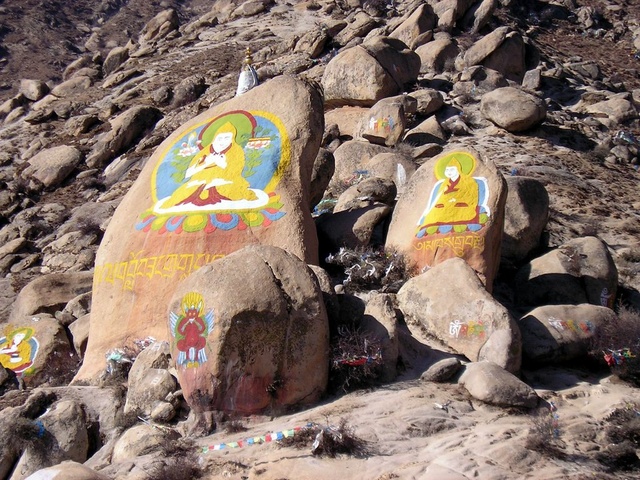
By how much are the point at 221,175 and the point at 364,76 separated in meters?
10.1

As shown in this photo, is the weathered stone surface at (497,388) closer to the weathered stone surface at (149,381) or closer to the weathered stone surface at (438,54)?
the weathered stone surface at (149,381)

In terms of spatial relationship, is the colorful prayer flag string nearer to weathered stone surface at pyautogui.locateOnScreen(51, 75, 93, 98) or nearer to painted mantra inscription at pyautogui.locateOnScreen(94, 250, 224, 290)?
painted mantra inscription at pyautogui.locateOnScreen(94, 250, 224, 290)

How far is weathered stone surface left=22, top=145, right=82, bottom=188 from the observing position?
2073cm

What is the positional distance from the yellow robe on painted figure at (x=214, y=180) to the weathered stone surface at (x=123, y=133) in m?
12.6

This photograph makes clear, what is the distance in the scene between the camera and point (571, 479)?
18.9ft

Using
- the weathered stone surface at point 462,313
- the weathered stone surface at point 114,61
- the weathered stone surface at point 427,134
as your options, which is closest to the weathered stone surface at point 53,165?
the weathered stone surface at point 427,134

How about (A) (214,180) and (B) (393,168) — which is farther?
(B) (393,168)

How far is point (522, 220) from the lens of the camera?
11336mm

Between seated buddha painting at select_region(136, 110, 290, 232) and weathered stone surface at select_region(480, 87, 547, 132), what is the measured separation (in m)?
9.28

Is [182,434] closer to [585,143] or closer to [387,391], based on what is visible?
[387,391]

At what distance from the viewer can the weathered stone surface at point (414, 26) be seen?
77.4 feet

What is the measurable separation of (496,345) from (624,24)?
82.8ft

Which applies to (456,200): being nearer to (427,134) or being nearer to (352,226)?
(352,226)

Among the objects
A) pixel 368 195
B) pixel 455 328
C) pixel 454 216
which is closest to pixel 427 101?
pixel 368 195
